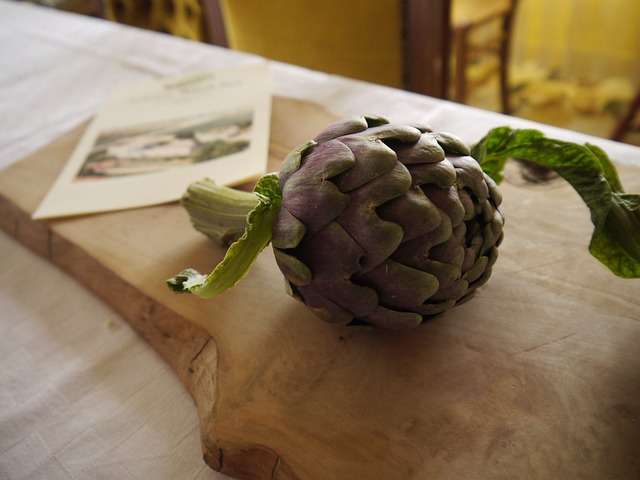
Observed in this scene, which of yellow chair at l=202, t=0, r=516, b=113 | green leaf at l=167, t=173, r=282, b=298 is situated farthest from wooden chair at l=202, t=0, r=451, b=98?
green leaf at l=167, t=173, r=282, b=298

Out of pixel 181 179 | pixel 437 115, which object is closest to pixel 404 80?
pixel 437 115

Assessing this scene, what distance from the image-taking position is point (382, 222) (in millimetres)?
372

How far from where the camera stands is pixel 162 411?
0.46 meters


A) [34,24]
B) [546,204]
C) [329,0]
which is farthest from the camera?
[34,24]

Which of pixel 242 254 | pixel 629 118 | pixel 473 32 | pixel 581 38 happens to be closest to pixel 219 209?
pixel 242 254

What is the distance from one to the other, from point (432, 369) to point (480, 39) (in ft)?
7.43

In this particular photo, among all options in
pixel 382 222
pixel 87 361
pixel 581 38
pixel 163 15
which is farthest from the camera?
pixel 581 38

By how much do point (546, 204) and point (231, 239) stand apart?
33cm

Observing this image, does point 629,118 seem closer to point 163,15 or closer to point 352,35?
point 352,35

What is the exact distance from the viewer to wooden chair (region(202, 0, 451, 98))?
1050 millimetres

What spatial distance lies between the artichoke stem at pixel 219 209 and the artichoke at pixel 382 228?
95 mm

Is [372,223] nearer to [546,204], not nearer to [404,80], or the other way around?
[546,204]

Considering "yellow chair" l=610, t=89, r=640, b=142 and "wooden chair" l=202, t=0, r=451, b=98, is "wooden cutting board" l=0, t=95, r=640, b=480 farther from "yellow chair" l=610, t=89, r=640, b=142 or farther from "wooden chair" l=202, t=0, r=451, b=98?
"yellow chair" l=610, t=89, r=640, b=142

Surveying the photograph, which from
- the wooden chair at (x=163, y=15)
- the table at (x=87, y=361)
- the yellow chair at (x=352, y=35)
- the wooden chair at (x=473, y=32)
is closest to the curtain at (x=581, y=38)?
the wooden chair at (x=473, y=32)
